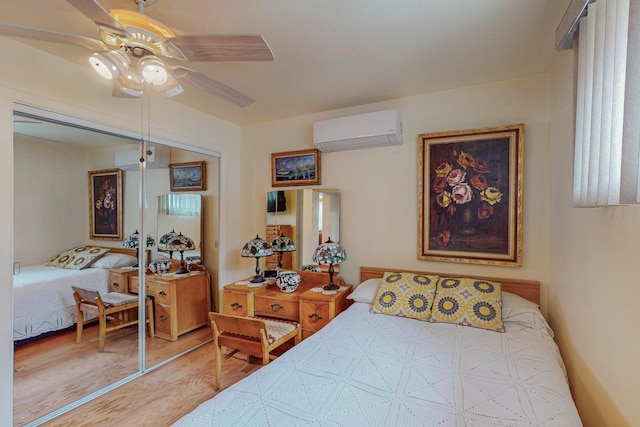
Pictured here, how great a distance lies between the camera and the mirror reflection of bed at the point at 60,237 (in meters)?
1.86

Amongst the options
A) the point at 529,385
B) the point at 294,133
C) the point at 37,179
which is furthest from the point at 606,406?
the point at 37,179

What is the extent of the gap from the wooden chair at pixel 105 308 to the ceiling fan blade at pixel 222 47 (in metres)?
2.06

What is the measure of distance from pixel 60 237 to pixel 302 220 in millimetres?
1965

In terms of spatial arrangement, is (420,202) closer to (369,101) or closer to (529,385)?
(369,101)

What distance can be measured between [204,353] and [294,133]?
244 centimetres

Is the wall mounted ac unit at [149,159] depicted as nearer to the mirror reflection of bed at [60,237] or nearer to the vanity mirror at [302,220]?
the mirror reflection of bed at [60,237]

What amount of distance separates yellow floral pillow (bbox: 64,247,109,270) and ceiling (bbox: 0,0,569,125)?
126 cm

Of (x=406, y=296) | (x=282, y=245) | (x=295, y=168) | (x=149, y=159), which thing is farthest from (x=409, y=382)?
(x=149, y=159)

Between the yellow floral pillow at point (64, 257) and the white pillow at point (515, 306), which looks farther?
the yellow floral pillow at point (64, 257)

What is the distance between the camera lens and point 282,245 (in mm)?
3146

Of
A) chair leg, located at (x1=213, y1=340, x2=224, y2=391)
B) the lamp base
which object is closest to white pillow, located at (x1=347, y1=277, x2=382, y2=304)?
the lamp base

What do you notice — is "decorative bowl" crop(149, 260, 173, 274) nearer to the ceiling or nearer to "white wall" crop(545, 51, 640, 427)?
the ceiling

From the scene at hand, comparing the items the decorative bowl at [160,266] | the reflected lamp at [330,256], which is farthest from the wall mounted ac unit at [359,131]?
the decorative bowl at [160,266]

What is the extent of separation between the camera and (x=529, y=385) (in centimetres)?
128
